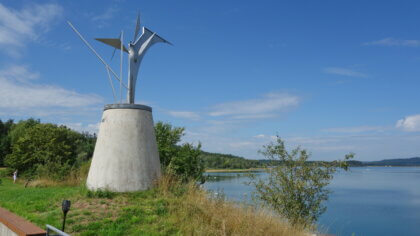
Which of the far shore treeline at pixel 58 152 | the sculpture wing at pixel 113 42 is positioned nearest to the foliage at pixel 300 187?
the far shore treeline at pixel 58 152

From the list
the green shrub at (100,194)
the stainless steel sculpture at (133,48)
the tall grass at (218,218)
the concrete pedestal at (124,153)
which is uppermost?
the stainless steel sculpture at (133,48)

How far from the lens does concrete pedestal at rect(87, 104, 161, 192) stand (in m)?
7.97

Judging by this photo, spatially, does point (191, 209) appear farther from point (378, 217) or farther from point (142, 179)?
point (378, 217)

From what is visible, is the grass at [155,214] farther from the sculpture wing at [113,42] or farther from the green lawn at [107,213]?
the sculpture wing at [113,42]

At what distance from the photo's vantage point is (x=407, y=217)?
880 inches

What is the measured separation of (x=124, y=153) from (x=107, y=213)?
1.84 metres

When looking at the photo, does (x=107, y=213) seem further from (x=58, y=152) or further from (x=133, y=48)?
(x=58, y=152)

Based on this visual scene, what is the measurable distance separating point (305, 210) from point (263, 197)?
1.30m

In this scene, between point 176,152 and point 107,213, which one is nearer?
point 107,213

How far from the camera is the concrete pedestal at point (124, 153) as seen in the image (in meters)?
7.97

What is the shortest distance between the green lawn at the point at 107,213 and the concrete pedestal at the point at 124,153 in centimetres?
37

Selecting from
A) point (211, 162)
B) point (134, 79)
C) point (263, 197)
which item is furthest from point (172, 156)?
point (211, 162)

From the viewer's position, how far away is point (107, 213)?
649cm

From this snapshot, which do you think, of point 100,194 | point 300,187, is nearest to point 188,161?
point 300,187
